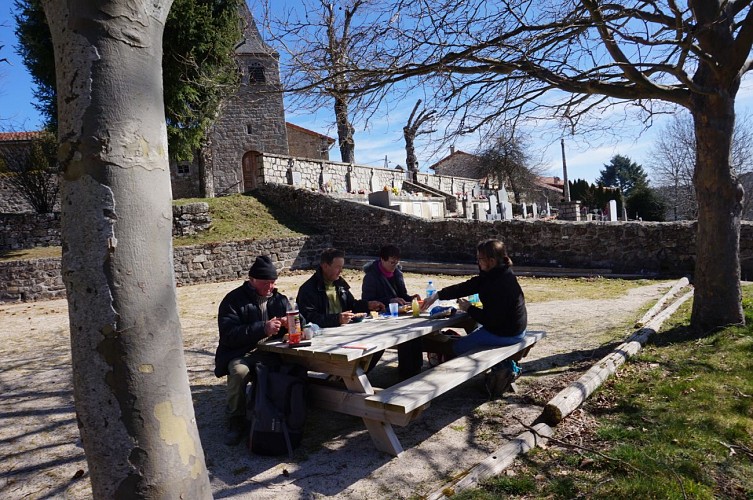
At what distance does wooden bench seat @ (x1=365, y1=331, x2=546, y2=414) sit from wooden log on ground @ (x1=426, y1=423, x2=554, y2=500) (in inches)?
20.2

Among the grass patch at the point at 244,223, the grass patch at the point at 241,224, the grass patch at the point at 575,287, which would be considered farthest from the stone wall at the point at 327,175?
the grass patch at the point at 575,287

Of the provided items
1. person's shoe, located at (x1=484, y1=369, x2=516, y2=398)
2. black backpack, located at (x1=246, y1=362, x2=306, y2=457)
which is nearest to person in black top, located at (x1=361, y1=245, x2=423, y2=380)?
person's shoe, located at (x1=484, y1=369, x2=516, y2=398)

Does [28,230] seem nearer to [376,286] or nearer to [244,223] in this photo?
[244,223]

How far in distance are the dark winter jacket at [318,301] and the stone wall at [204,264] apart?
9772mm

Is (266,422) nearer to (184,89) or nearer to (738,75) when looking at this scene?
(738,75)

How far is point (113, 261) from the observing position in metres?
1.83

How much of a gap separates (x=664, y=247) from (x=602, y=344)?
284 inches

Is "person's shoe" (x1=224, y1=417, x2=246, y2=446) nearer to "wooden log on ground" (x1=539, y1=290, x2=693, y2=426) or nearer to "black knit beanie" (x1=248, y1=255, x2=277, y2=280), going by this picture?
"black knit beanie" (x1=248, y1=255, x2=277, y2=280)

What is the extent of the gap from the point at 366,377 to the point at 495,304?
4.68 feet

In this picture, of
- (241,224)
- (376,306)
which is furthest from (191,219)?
(376,306)

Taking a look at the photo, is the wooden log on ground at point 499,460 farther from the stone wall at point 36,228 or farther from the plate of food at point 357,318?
the stone wall at point 36,228

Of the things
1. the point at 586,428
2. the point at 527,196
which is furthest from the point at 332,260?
the point at 527,196

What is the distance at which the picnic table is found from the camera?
137 inches

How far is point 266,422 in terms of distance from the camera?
12.2 feet
